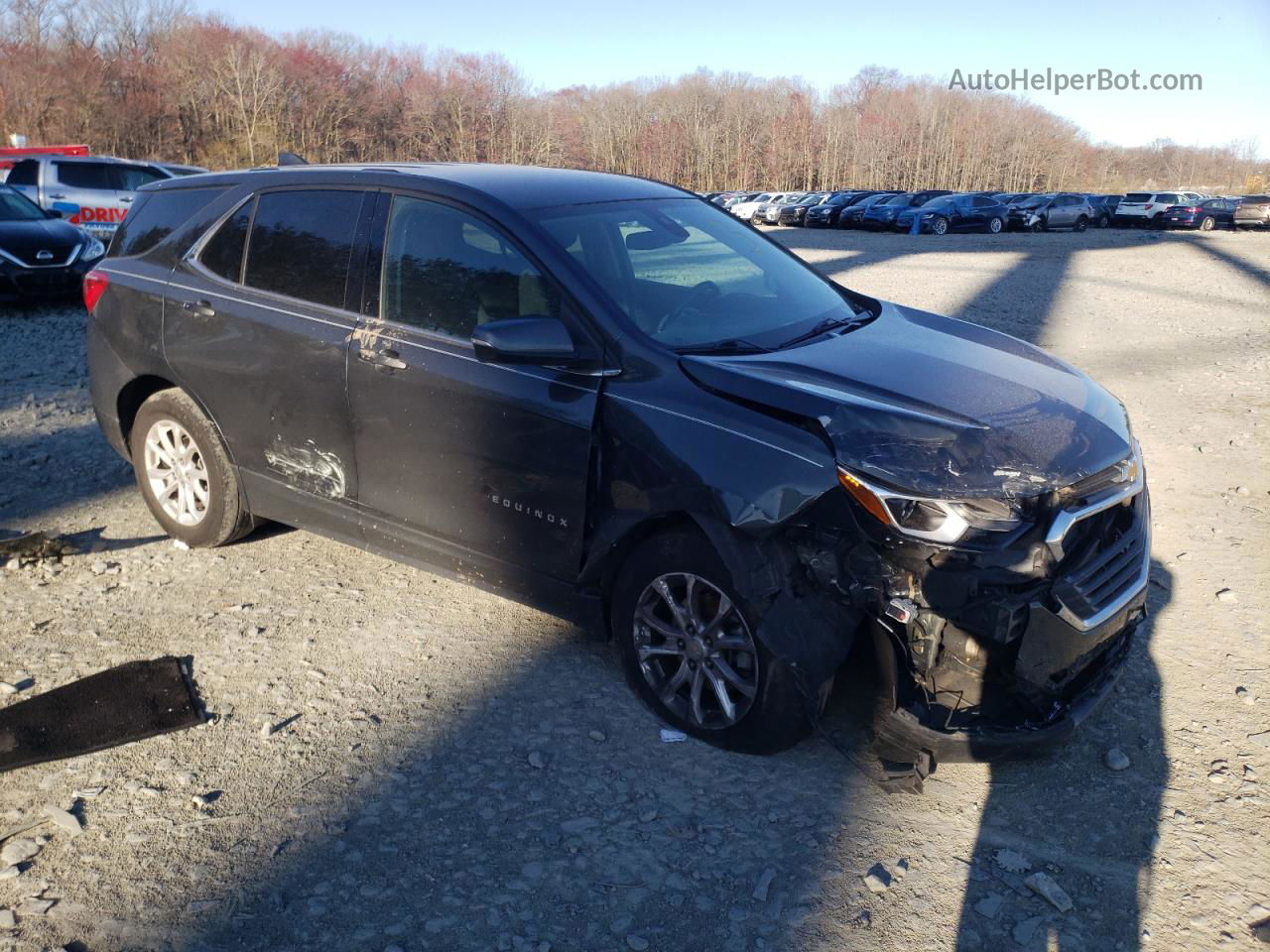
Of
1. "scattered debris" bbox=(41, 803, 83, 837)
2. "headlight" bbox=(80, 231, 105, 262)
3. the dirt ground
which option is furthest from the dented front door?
"headlight" bbox=(80, 231, 105, 262)

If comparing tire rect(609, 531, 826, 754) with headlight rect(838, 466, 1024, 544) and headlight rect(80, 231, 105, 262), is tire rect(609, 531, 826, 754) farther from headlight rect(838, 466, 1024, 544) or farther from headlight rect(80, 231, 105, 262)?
headlight rect(80, 231, 105, 262)

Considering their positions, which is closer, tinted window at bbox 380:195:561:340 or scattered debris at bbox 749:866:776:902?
scattered debris at bbox 749:866:776:902

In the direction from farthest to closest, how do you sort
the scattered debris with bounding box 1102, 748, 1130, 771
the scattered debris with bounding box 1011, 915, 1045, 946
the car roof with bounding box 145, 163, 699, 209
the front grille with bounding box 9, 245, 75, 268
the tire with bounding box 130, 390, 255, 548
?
the front grille with bounding box 9, 245, 75, 268
the tire with bounding box 130, 390, 255, 548
the car roof with bounding box 145, 163, 699, 209
the scattered debris with bounding box 1102, 748, 1130, 771
the scattered debris with bounding box 1011, 915, 1045, 946

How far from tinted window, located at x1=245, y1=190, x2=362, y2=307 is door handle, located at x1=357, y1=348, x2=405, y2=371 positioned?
30cm

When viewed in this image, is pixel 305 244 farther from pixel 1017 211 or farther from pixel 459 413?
pixel 1017 211

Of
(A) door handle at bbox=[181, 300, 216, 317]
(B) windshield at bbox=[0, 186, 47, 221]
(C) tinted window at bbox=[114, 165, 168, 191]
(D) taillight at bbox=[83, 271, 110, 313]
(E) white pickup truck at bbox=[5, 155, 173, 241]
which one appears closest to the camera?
(A) door handle at bbox=[181, 300, 216, 317]

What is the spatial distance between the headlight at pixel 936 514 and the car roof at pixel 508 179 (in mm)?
1839

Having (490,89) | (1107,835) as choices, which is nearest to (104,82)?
(490,89)

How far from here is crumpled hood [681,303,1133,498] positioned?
119 inches

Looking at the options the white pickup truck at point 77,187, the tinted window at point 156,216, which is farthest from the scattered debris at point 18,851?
the white pickup truck at point 77,187

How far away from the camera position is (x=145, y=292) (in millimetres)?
4891

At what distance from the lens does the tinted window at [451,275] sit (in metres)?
3.75

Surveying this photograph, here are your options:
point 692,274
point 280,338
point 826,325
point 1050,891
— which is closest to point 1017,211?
point 826,325

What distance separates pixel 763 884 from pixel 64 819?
2.07 m
